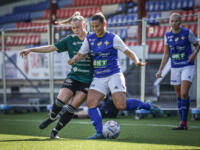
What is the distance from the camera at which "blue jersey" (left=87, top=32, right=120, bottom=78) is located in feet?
17.1

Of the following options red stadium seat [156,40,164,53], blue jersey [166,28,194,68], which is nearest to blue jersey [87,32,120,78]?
blue jersey [166,28,194,68]

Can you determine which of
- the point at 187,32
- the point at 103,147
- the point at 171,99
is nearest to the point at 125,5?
the point at 171,99

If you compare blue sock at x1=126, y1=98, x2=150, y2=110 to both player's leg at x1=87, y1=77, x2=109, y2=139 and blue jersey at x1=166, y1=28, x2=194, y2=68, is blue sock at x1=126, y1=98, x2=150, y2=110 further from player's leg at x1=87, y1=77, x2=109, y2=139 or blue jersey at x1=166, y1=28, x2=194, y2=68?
blue jersey at x1=166, y1=28, x2=194, y2=68

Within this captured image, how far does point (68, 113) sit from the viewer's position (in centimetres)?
556

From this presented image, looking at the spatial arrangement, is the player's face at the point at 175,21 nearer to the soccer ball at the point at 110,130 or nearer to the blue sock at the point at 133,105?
the blue sock at the point at 133,105

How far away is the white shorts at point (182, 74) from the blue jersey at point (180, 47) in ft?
0.24

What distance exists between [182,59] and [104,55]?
207cm

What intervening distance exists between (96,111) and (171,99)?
501 cm

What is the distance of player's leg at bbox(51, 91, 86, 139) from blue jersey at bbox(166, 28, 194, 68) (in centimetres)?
206

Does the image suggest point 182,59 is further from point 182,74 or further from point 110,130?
point 110,130

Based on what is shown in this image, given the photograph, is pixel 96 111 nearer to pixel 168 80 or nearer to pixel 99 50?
pixel 99 50

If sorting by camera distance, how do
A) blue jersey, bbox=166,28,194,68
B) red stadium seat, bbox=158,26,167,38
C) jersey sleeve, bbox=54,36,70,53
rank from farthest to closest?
red stadium seat, bbox=158,26,167,38
blue jersey, bbox=166,28,194,68
jersey sleeve, bbox=54,36,70,53

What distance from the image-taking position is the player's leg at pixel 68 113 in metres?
5.46

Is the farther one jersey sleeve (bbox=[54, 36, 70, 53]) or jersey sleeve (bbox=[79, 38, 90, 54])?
jersey sleeve (bbox=[54, 36, 70, 53])
